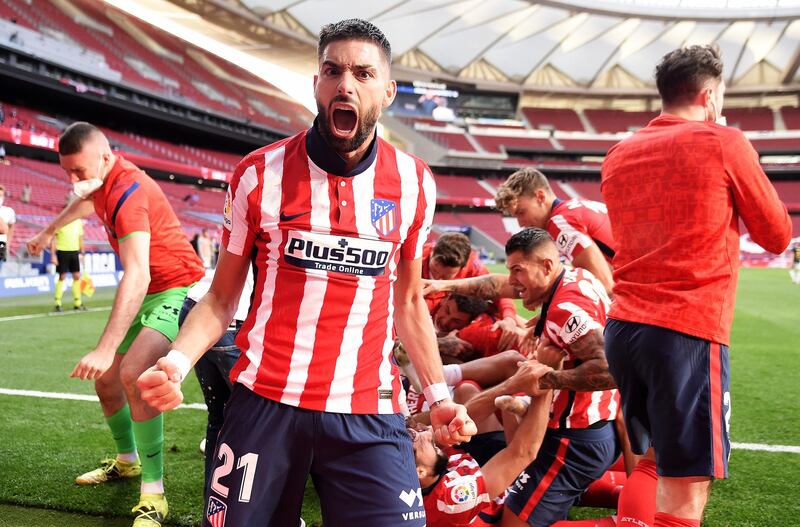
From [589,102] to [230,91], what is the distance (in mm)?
34910

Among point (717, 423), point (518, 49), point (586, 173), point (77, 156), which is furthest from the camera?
point (586, 173)

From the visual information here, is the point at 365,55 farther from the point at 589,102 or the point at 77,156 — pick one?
the point at 589,102

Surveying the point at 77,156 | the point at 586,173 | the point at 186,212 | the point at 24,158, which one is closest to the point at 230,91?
the point at 186,212

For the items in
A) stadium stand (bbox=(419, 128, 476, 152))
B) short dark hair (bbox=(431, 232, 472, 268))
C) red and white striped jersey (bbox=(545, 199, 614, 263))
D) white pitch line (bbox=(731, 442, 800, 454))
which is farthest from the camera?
stadium stand (bbox=(419, 128, 476, 152))

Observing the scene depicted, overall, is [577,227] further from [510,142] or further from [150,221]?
[510,142]

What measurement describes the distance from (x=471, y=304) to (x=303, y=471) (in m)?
2.86

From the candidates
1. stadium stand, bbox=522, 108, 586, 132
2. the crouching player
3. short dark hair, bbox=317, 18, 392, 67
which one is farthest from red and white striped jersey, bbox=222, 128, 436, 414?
stadium stand, bbox=522, 108, 586, 132

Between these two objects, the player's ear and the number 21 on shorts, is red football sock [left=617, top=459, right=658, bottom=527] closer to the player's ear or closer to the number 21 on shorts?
the number 21 on shorts

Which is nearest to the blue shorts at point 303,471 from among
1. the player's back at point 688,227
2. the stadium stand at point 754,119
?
the player's back at point 688,227

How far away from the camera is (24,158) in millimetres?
28469

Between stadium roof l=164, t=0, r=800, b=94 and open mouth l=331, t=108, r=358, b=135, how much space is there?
40944 millimetres

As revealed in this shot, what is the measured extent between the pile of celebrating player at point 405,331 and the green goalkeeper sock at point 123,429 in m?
1.24

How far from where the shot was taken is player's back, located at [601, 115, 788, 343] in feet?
6.89

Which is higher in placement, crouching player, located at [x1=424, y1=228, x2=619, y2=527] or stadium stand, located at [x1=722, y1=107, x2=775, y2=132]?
stadium stand, located at [x1=722, y1=107, x2=775, y2=132]
